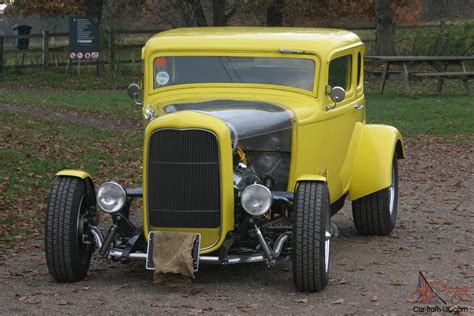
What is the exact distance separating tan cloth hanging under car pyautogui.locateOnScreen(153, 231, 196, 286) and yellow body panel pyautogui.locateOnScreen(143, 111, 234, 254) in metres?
0.12

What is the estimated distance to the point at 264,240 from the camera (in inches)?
274

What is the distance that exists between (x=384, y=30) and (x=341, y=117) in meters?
22.4

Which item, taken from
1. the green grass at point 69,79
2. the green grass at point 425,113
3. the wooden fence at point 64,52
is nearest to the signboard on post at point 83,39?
the green grass at point 69,79

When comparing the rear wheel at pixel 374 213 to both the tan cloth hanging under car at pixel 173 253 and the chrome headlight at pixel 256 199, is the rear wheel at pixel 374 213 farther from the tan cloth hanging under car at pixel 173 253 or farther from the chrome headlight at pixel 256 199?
the tan cloth hanging under car at pixel 173 253

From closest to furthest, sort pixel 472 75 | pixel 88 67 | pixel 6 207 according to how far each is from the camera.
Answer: pixel 6 207 → pixel 472 75 → pixel 88 67

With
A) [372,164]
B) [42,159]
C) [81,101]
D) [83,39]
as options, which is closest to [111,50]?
[83,39]

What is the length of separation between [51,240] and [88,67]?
26931 millimetres

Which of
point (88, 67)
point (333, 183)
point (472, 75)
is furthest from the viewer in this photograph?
point (88, 67)

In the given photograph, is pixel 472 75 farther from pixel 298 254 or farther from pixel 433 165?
pixel 298 254

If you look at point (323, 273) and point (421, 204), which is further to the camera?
point (421, 204)

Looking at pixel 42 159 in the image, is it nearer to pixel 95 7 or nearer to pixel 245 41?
pixel 245 41

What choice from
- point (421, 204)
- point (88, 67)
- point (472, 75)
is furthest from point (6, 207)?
point (88, 67)

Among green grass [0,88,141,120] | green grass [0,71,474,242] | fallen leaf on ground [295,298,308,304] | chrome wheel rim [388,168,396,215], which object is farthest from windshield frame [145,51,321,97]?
green grass [0,88,141,120]

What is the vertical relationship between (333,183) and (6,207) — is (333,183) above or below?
above
